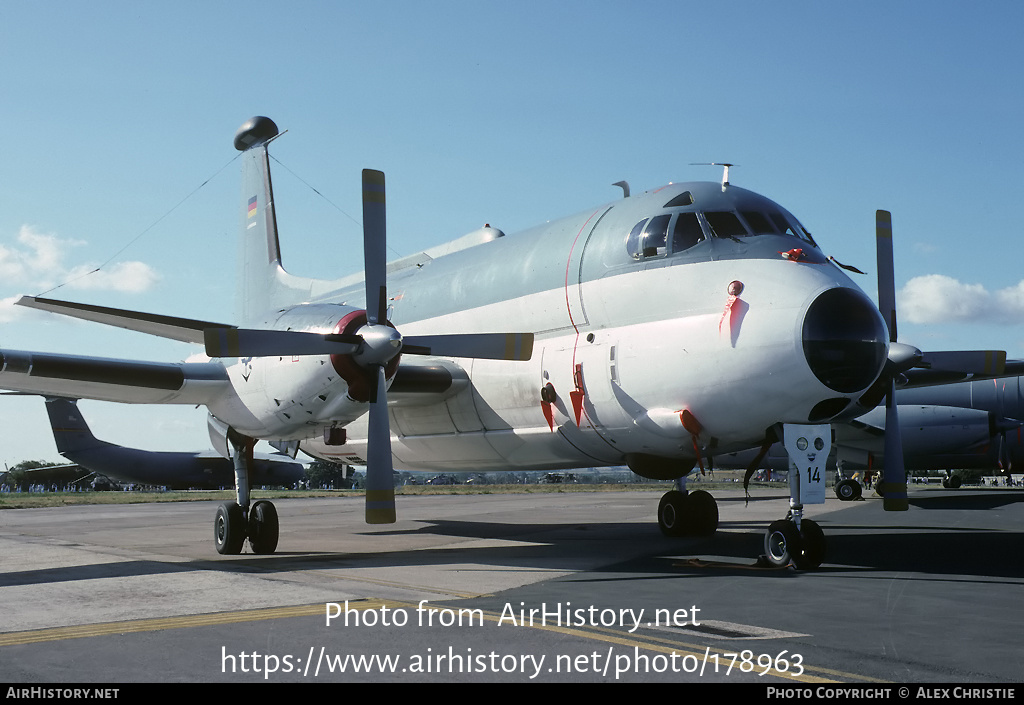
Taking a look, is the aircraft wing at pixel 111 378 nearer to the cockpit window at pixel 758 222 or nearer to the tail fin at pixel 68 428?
the cockpit window at pixel 758 222

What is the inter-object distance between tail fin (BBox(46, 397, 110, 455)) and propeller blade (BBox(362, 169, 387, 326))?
46.5 meters

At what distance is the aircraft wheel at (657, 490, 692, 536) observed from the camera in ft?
52.6

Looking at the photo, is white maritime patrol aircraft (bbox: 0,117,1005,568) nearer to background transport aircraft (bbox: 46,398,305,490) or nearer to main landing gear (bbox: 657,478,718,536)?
main landing gear (bbox: 657,478,718,536)

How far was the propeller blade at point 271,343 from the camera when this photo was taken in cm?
1102

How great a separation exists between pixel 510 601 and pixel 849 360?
477cm

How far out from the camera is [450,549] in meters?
14.7

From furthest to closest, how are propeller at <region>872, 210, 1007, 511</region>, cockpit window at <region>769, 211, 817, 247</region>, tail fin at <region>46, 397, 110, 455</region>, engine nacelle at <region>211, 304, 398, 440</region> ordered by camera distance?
tail fin at <region>46, 397, 110, 455</region>, propeller at <region>872, 210, 1007, 511</region>, engine nacelle at <region>211, 304, 398, 440</region>, cockpit window at <region>769, 211, 817, 247</region>

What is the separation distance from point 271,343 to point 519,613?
18.1 ft

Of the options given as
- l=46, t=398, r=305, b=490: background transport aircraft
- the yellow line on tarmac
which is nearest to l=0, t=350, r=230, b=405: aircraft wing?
the yellow line on tarmac

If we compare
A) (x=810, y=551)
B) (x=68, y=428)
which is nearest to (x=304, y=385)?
(x=810, y=551)

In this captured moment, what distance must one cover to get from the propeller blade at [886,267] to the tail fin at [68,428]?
50376 mm

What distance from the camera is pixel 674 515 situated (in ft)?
52.9

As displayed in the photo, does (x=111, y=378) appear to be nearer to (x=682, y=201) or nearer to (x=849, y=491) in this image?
(x=682, y=201)

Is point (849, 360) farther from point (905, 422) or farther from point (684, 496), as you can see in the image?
point (905, 422)
